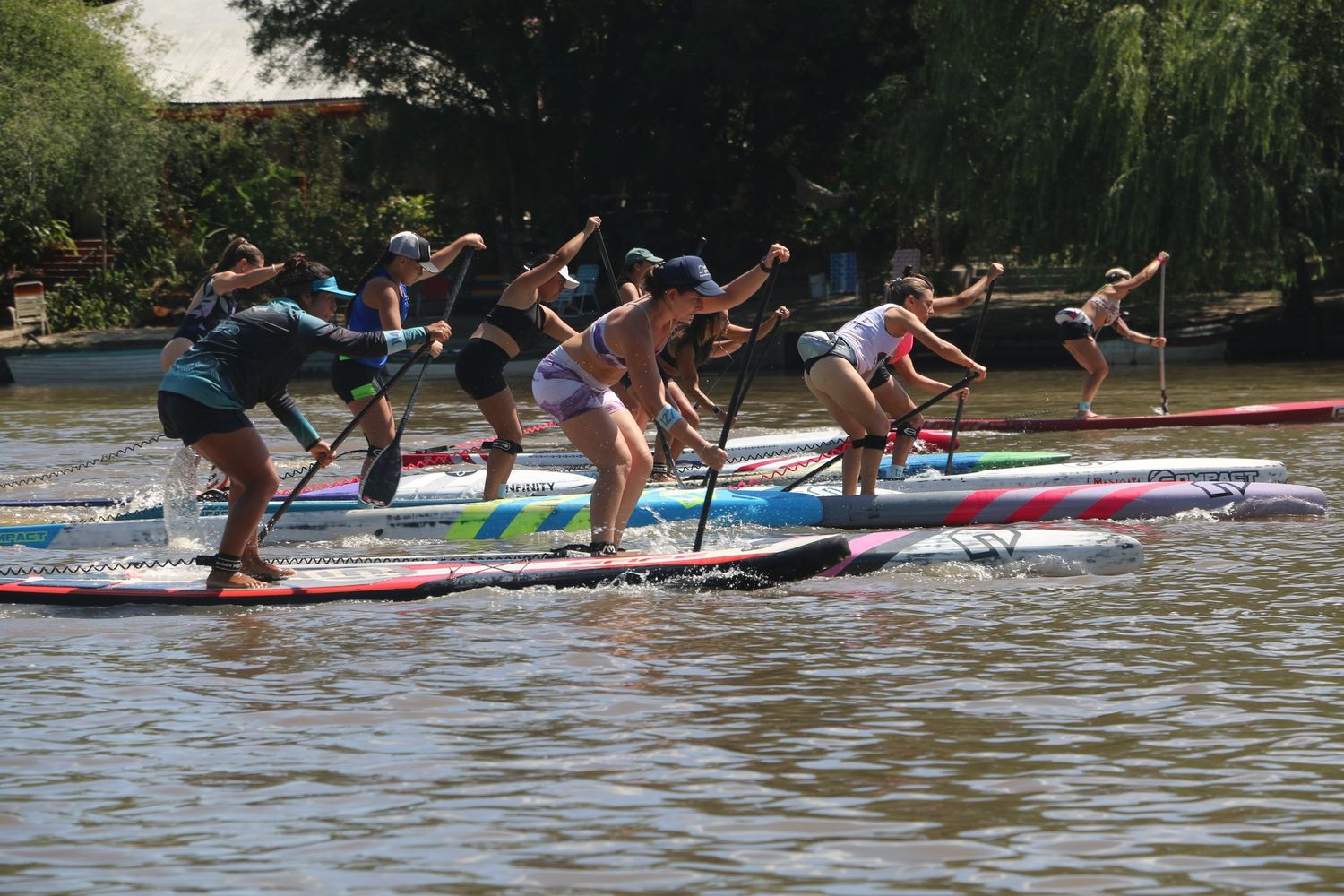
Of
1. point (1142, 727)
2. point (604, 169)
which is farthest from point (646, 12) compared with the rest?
point (1142, 727)

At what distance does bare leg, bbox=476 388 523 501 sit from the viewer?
421 inches

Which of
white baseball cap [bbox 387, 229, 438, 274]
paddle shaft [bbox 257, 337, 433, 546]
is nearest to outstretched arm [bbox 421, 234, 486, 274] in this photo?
white baseball cap [bbox 387, 229, 438, 274]

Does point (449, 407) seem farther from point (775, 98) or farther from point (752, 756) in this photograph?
point (752, 756)

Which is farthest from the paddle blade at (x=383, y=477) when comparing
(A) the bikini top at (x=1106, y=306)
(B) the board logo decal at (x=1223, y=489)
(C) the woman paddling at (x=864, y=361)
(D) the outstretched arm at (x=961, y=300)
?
(A) the bikini top at (x=1106, y=306)

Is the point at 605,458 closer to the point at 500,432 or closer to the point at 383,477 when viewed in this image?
the point at 383,477

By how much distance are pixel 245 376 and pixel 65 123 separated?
82.8 ft

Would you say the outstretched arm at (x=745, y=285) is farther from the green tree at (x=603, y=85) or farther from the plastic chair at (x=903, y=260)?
the green tree at (x=603, y=85)

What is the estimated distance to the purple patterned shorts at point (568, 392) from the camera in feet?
27.8

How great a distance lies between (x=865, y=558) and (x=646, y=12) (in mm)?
23709

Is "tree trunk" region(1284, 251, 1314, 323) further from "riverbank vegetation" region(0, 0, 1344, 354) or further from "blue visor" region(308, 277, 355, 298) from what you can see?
"blue visor" region(308, 277, 355, 298)

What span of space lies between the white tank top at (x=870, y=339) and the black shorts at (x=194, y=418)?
4.05 metres

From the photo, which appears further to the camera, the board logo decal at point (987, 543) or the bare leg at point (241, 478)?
the board logo decal at point (987, 543)

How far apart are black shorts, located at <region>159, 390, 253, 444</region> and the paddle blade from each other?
1.61 meters

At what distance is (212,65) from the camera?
37.0 meters
